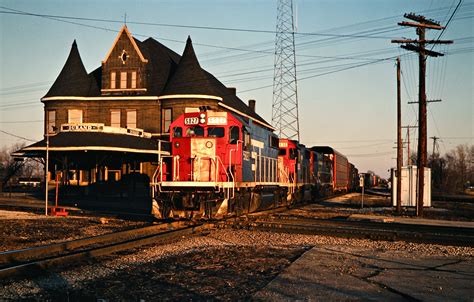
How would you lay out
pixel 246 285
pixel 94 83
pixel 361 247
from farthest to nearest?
pixel 94 83
pixel 361 247
pixel 246 285

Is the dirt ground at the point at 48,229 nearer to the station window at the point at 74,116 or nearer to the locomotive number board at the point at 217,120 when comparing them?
the locomotive number board at the point at 217,120

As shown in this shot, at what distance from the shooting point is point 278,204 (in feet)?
89.6

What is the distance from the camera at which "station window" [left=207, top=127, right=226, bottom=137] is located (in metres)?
18.4

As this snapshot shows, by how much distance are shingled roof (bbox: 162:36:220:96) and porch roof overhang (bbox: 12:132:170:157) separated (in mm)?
7472

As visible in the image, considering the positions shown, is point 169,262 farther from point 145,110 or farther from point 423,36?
point 145,110

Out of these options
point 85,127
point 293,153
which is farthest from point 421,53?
point 85,127

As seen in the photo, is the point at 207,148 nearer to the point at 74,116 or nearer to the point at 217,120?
the point at 217,120

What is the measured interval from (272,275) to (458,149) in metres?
171

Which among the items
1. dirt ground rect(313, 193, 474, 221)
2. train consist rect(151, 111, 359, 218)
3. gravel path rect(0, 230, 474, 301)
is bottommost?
dirt ground rect(313, 193, 474, 221)

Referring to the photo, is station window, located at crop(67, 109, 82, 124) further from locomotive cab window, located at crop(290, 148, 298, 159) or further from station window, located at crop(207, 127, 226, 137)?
station window, located at crop(207, 127, 226, 137)

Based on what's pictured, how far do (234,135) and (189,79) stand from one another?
29.1 meters

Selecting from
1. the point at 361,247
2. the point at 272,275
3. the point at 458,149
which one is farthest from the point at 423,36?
the point at 458,149

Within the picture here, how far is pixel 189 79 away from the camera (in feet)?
153

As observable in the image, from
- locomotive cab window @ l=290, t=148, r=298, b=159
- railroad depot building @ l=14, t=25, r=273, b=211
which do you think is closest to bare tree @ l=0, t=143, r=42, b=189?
railroad depot building @ l=14, t=25, r=273, b=211
